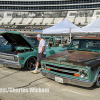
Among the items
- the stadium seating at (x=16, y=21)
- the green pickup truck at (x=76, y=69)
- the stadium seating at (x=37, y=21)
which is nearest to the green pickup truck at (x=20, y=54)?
the green pickup truck at (x=76, y=69)

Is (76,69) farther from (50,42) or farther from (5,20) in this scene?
(5,20)

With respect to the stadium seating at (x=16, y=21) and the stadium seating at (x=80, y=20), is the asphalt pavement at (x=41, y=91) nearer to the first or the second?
the stadium seating at (x=80, y=20)

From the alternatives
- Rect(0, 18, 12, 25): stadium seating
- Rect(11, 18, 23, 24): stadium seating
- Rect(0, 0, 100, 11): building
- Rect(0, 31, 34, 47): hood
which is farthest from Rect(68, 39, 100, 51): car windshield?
Rect(0, 18, 12, 25): stadium seating

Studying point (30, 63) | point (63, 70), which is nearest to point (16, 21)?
point (30, 63)

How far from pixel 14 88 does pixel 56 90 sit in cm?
137

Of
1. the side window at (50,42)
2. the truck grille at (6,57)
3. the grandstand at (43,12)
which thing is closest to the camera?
the truck grille at (6,57)

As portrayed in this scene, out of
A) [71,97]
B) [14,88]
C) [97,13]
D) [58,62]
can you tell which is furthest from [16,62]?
[97,13]

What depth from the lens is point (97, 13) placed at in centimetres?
6144

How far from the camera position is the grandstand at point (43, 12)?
61.7m

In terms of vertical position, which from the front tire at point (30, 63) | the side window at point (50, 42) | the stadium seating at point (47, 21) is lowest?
the front tire at point (30, 63)

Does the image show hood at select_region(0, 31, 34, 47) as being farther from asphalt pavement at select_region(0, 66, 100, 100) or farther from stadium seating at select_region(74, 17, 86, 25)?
stadium seating at select_region(74, 17, 86, 25)

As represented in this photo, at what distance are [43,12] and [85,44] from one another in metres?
64.5

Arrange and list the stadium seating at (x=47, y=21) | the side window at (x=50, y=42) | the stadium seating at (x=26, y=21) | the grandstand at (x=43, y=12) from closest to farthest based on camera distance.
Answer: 1. the side window at (x=50, y=42)
2. the stadium seating at (x=47, y=21)
3. the grandstand at (x=43, y=12)
4. the stadium seating at (x=26, y=21)

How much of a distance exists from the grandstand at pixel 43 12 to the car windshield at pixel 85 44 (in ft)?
178
